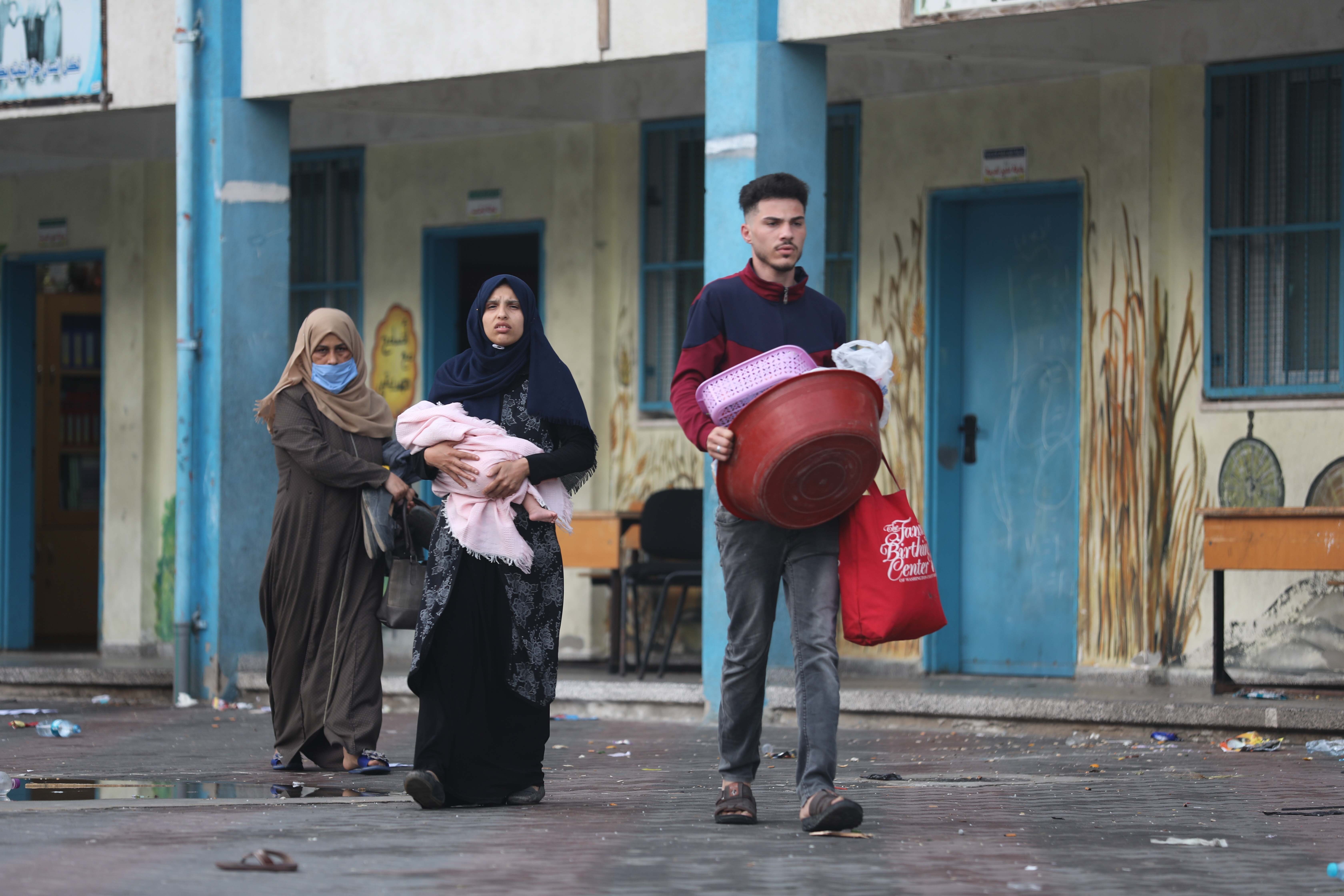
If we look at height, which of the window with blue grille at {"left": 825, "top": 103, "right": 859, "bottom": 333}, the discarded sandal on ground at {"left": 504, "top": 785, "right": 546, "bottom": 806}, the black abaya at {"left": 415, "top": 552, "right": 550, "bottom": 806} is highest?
the window with blue grille at {"left": 825, "top": 103, "right": 859, "bottom": 333}

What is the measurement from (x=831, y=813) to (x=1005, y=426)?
5.97 meters

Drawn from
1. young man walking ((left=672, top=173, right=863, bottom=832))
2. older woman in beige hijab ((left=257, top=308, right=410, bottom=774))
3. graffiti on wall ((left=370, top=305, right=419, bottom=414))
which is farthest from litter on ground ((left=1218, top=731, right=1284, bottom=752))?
graffiti on wall ((left=370, top=305, right=419, bottom=414))

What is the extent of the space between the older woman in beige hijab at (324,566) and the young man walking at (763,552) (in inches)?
92.0

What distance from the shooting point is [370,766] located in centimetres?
784

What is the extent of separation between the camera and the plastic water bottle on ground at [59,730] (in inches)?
375

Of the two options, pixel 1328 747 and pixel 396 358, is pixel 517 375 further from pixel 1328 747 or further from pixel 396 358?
Result: pixel 396 358

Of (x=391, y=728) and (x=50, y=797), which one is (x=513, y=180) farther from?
(x=50, y=797)

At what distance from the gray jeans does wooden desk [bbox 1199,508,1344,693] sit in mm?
4120

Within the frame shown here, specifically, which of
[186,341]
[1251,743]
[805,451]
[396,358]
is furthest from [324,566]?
[396,358]

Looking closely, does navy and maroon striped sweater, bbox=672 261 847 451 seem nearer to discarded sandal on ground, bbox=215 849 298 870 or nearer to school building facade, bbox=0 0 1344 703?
discarded sandal on ground, bbox=215 849 298 870

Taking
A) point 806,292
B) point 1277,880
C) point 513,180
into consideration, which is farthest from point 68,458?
point 1277,880

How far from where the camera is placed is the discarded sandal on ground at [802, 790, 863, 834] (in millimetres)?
5582

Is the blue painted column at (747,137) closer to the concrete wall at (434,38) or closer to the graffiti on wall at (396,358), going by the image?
the concrete wall at (434,38)

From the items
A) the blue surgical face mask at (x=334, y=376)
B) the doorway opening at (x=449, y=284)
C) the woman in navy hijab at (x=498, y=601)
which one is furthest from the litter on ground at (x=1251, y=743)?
the doorway opening at (x=449, y=284)
